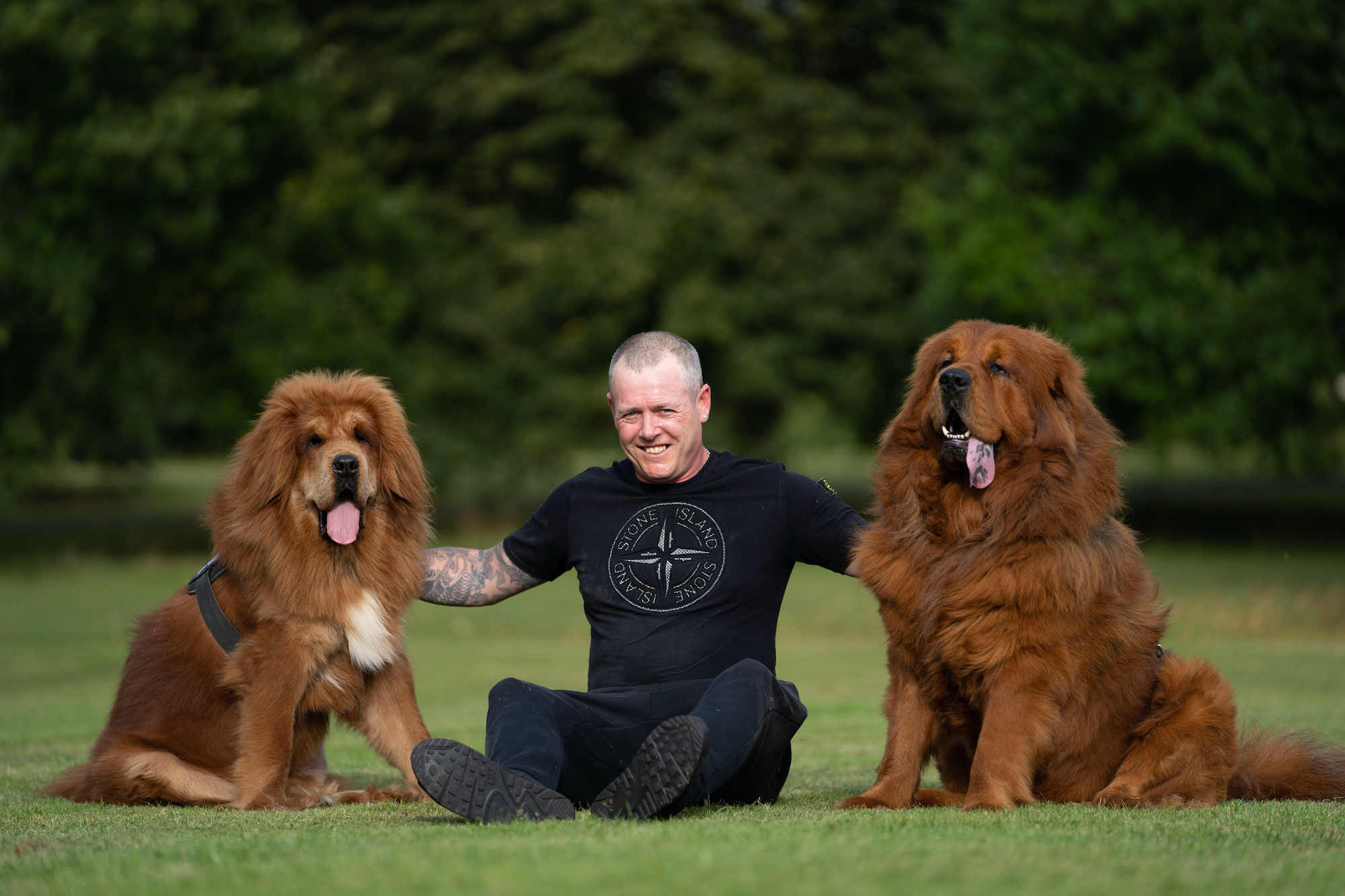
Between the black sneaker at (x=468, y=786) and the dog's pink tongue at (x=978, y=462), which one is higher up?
the dog's pink tongue at (x=978, y=462)

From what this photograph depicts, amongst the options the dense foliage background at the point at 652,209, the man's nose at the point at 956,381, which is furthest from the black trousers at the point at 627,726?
the dense foliage background at the point at 652,209

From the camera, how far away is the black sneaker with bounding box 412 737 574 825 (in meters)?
4.07

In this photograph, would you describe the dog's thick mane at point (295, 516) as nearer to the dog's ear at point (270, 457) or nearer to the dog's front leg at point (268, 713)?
the dog's ear at point (270, 457)

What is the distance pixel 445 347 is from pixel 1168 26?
14.8m

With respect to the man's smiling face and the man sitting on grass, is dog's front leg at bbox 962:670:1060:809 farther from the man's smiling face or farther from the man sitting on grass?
the man's smiling face

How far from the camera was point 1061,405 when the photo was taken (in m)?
4.78

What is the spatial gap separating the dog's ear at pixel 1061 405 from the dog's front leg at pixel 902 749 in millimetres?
994

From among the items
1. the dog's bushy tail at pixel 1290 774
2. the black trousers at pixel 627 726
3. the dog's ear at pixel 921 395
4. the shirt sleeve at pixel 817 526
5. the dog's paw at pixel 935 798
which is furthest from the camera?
the shirt sleeve at pixel 817 526

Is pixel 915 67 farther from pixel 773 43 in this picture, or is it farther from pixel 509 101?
pixel 509 101

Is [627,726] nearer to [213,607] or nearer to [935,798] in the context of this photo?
[935,798]

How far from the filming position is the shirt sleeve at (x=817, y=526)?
505 centimetres

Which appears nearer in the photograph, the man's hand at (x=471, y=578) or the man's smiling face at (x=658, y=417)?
the man's smiling face at (x=658, y=417)

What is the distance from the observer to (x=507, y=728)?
450cm

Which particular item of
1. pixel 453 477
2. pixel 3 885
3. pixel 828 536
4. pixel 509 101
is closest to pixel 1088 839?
pixel 828 536
